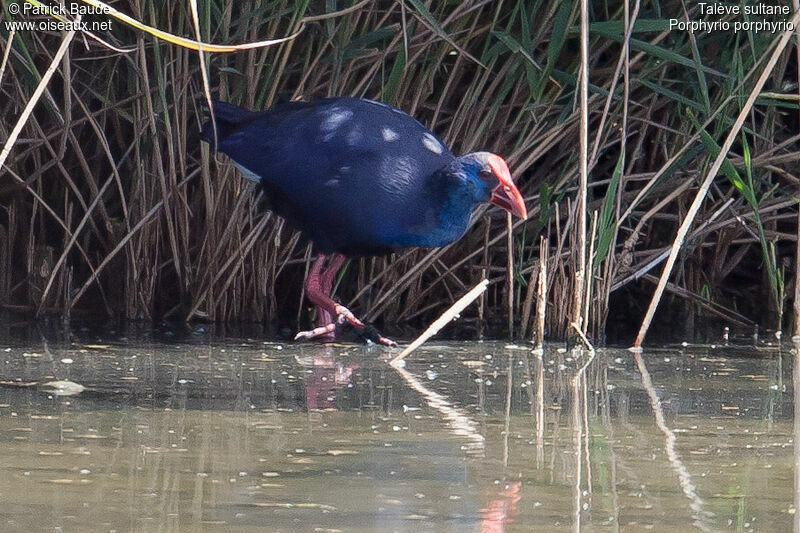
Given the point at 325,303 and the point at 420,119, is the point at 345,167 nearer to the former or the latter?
the point at 325,303

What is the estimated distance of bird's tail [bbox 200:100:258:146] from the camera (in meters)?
3.86

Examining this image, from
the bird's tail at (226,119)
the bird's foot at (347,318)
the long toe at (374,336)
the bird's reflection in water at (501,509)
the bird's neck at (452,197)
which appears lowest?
the bird's reflection in water at (501,509)

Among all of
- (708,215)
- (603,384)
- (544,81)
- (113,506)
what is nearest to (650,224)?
(708,215)

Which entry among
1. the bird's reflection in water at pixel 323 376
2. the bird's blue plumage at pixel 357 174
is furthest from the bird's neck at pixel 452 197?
the bird's reflection in water at pixel 323 376

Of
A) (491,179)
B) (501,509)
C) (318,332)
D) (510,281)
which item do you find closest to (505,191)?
(491,179)

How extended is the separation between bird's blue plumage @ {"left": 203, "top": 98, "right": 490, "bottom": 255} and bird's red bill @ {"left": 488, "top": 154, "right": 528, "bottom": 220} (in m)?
0.04

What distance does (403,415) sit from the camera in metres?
2.60

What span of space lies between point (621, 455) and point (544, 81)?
183 centimetres

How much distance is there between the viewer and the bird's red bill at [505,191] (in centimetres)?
367

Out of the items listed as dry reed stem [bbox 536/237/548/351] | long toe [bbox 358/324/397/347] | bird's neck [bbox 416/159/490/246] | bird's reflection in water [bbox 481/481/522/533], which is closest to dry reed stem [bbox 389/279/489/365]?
dry reed stem [bbox 536/237/548/351]

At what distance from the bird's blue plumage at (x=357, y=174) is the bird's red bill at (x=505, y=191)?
1.7 inches

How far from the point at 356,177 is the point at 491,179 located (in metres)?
0.39

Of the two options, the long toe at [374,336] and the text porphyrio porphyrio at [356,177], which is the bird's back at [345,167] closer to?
the text porphyrio porphyrio at [356,177]

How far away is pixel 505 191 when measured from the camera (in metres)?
3.69
